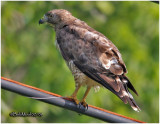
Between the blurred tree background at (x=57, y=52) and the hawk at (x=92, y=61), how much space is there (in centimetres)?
271

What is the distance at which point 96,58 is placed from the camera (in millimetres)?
5602

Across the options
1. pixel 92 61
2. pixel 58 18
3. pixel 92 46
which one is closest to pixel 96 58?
pixel 92 61

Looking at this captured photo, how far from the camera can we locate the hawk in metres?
5.30

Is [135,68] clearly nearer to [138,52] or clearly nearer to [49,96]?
[138,52]

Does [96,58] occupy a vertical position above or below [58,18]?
below

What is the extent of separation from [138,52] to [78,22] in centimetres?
342

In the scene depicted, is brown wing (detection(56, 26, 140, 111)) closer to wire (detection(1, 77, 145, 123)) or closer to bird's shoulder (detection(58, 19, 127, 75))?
bird's shoulder (detection(58, 19, 127, 75))

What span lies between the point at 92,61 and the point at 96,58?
0.06 m

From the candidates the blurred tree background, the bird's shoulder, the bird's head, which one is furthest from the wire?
the blurred tree background

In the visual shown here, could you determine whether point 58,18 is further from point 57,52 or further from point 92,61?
point 57,52

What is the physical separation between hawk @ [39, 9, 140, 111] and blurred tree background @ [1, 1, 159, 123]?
107 inches

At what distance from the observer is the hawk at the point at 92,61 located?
5301 millimetres

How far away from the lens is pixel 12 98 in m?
9.70

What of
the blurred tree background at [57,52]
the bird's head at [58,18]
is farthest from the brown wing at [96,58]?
the blurred tree background at [57,52]
